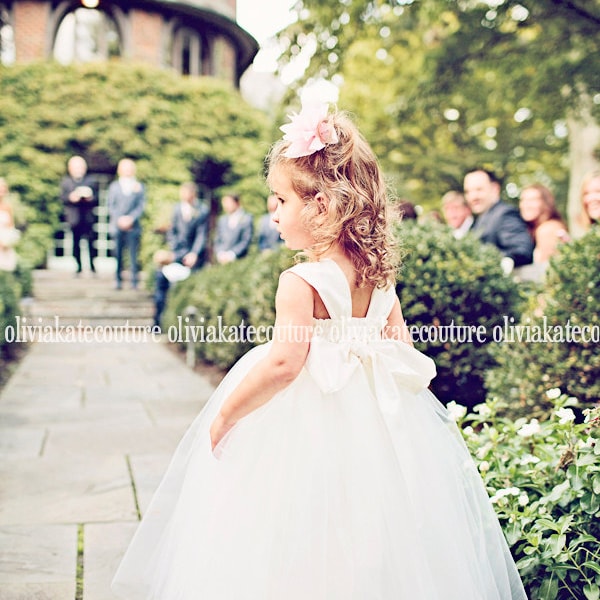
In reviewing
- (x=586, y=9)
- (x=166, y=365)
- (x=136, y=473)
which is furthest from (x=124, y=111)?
(x=136, y=473)

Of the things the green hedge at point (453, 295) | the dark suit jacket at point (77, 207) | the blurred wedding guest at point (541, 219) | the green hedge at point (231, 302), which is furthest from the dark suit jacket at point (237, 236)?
the green hedge at point (453, 295)

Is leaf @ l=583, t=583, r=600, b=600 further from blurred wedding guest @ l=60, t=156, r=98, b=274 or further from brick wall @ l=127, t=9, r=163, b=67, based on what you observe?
brick wall @ l=127, t=9, r=163, b=67

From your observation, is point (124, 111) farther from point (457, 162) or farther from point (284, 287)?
point (284, 287)

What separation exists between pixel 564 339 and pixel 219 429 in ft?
7.20

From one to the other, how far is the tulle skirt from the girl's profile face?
43 centimetres

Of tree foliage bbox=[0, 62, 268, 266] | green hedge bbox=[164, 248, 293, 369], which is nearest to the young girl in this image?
green hedge bbox=[164, 248, 293, 369]

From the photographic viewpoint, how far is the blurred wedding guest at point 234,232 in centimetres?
1046

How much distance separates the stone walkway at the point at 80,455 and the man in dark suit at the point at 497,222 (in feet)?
9.25

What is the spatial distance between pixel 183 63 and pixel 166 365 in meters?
14.0

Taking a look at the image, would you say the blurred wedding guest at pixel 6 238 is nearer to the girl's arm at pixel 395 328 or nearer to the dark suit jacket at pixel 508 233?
the dark suit jacket at pixel 508 233

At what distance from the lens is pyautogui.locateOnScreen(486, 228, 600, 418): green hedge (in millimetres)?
3580

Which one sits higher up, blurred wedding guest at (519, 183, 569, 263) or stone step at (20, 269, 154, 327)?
blurred wedding guest at (519, 183, 569, 263)

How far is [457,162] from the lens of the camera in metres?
18.5

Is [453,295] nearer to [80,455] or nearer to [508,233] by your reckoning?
[508,233]
